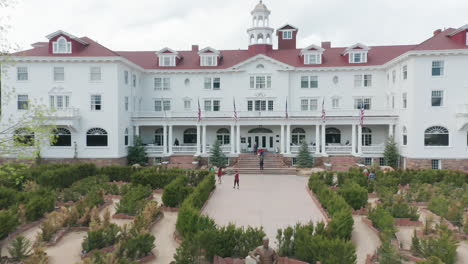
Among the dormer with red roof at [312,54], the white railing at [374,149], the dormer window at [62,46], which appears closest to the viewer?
the dormer window at [62,46]

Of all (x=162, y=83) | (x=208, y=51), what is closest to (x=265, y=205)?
(x=162, y=83)

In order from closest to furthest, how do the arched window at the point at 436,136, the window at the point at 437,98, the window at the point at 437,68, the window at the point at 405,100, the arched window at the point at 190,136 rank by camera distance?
1. the window at the point at 437,68
2. the window at the point at 437,98
3. the arched window at the point at 436,136
4. the window at the point at 405,100
5. the arched window at the point at 190,136

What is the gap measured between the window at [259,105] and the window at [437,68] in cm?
1678

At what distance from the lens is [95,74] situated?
110 ft

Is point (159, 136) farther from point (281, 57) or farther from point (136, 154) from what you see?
point (281, 57)

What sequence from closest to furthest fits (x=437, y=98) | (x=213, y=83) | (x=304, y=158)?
1. (x=437, y=98)
2. (x=304, y=158)
3. (x=213, y=83)

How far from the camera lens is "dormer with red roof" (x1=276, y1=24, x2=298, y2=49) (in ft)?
150

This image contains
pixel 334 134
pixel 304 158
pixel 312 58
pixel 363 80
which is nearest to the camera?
pixel 304 158

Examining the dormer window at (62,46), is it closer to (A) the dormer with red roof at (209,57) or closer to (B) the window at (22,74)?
(B) the window at (22,74)

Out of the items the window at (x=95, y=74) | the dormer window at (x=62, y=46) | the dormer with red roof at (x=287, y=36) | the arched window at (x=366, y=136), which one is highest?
the dormer with red roof at (x=287, y=36)

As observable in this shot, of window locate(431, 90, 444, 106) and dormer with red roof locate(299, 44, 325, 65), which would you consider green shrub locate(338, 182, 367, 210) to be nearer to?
window locate(431, 90, 444, 106)

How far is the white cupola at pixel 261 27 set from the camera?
43406mm

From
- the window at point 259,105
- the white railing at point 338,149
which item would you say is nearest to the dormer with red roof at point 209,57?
the window at point 259,105

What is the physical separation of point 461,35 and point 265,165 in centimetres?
2150
